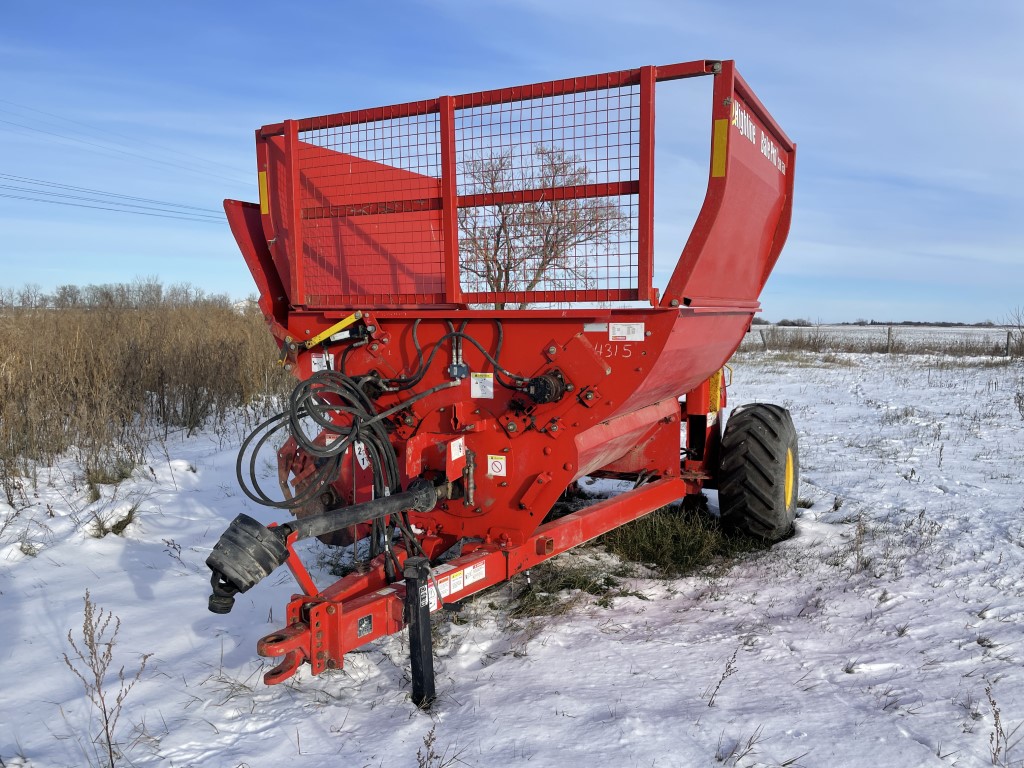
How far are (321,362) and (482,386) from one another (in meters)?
0.99

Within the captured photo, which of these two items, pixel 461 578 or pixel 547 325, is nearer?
pixel 461 578

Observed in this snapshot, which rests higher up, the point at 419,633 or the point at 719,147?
the point at 719,147

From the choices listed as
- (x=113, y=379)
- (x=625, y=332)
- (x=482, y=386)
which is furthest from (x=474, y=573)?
(x=113, y=379)

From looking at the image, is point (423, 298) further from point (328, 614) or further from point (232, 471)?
point (232, 471)

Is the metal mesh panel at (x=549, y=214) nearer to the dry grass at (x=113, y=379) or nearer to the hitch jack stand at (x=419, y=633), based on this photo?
the hitch jack stand at (x=419, y=633)

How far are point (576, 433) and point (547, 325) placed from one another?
1.70 feet

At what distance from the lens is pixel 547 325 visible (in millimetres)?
3467

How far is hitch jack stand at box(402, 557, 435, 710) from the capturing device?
2.86m

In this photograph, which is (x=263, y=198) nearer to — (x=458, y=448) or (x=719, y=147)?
(x=458, y=448)

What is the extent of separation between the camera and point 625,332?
131 inches

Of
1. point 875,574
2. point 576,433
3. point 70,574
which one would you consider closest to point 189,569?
point 70,574

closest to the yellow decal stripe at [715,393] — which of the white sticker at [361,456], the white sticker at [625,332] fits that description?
the white sticker at [625,332]

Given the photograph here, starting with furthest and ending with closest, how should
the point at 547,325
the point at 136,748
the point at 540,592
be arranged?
the point at 540,592, the point at 547,325, the point at 136,748

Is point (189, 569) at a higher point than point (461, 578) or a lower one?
lower
